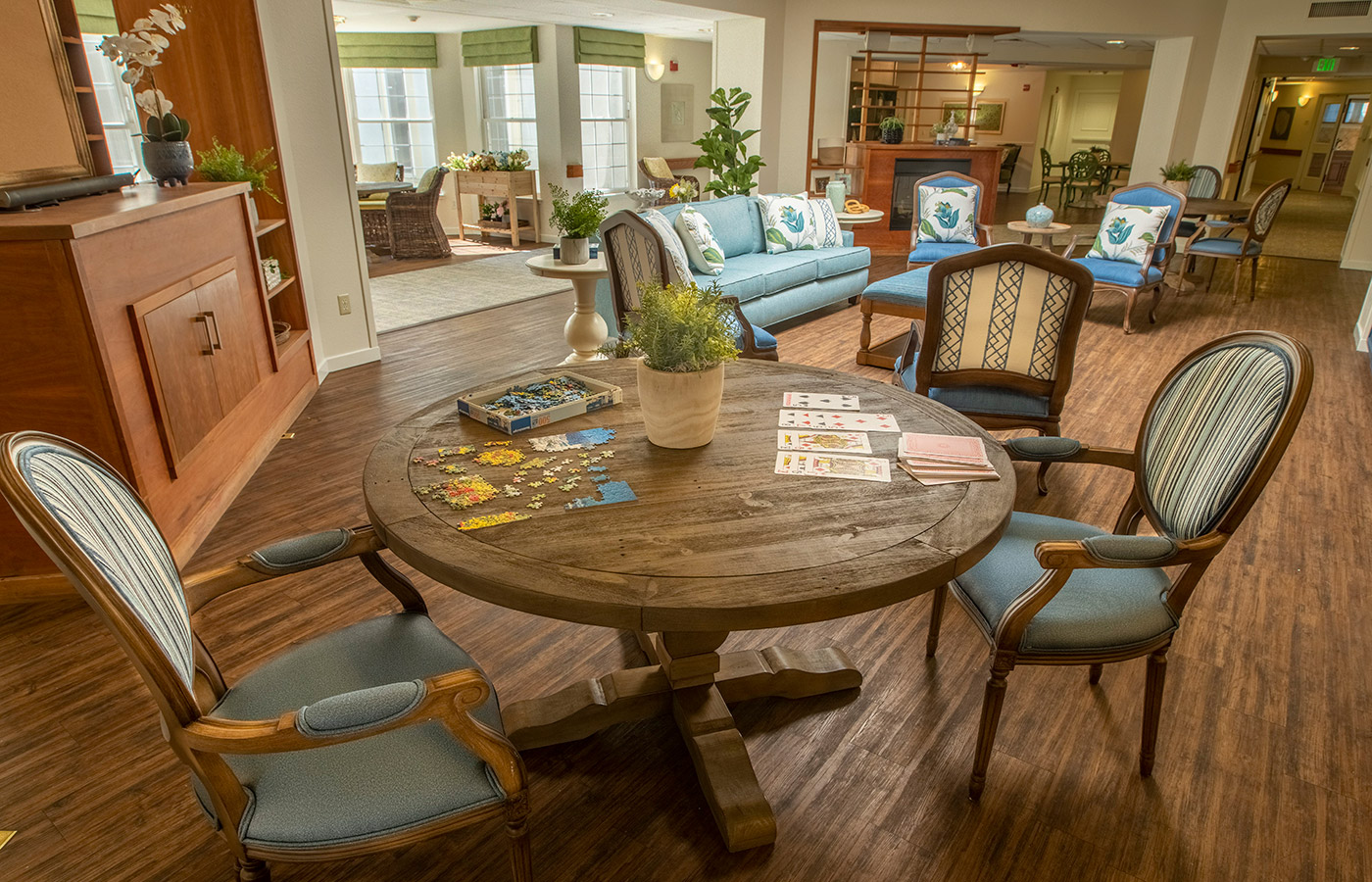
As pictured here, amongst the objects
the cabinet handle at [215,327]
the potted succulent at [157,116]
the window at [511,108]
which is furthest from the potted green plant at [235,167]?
the window at [511,108]

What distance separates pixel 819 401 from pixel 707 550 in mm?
782

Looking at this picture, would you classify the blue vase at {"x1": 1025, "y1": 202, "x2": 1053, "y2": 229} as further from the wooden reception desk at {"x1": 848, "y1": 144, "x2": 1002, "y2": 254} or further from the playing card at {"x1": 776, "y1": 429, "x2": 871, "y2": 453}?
the playing card at {"x1": 776, "y1": 429, "x2": 871, "y2": 453}

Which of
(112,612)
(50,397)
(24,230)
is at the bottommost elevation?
(50,397)

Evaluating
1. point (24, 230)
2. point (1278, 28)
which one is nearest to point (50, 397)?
point (24, 230)

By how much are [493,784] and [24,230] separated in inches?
77.8

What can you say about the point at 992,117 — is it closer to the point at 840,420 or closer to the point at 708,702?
the point at 840,420

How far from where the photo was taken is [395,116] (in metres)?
9.81

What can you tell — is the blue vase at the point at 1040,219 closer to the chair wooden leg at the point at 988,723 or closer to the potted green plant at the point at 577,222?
the potted green plant at the point at 577,222

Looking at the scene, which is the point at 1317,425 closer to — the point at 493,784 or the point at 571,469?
the point at 571,469

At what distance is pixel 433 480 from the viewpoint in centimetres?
157

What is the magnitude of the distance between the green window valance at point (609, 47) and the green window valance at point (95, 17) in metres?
4.49

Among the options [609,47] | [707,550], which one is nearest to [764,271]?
[707,550]

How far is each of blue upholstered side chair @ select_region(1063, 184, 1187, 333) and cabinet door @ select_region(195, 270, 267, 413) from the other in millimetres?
4911

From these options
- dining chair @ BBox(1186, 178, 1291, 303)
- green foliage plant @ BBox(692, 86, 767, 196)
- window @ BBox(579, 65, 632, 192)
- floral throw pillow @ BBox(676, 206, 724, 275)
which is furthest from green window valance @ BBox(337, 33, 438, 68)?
dining chair @ BBox(1186, 178, 1291, 303)
